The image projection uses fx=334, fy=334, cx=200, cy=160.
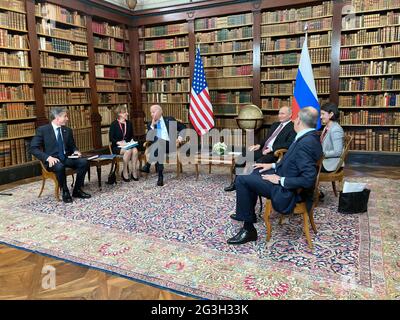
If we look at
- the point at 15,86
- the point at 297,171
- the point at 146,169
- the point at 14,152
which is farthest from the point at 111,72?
the point at 297,171

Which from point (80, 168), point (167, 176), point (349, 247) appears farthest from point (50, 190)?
point (349, 247)

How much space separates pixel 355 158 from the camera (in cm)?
643

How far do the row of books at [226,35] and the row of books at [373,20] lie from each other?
1886 millimetres

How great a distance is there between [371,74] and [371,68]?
0.11 meters

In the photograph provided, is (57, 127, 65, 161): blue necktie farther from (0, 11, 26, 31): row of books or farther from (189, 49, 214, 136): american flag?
(189, 49, 214, 136): american flag

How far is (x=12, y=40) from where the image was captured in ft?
18.0

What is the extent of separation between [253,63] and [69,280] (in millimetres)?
5793

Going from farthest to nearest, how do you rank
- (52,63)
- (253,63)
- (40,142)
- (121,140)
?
(253,63)
(52,63)
(121,140)
(40,142)

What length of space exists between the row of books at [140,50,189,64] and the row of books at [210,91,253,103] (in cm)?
105

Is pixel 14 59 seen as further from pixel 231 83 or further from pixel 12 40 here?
pixel 231 83

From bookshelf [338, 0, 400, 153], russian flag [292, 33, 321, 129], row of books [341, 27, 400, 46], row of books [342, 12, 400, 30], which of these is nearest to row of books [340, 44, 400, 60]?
bookshelf [338, 0, 400, 153]

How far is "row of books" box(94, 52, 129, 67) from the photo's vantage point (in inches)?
289

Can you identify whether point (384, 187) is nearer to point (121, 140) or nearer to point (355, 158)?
point (355, 158)
